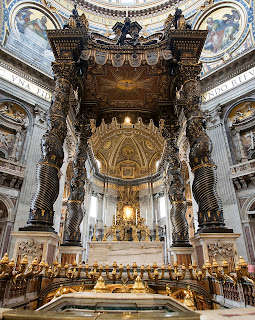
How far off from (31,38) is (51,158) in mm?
11507

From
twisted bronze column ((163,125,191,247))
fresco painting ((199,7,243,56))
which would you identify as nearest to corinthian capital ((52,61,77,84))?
twisted bronze column ((163,125,191,247))

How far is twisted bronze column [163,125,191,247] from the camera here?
23.3 ft

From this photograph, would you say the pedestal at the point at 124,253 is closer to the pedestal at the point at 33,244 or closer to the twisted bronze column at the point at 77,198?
A: the twisted bronze column at the point at 77,198

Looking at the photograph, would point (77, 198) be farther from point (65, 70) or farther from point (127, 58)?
point (127, 58)

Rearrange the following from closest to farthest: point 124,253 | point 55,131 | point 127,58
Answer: point 55,131
point 127,58
point 124,253

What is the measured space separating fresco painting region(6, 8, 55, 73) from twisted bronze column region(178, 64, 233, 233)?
33.1 feet

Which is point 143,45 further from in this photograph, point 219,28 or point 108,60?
point 219,28

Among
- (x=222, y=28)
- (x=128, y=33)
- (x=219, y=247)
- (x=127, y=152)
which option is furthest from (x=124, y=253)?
(x=127, y=152)

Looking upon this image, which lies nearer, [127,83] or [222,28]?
[127,83]

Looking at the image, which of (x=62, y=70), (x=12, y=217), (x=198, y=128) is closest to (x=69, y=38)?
(x=62, y=70)

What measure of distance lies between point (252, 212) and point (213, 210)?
6.64 metres

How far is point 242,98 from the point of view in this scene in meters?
11.3

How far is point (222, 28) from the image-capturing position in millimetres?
13312

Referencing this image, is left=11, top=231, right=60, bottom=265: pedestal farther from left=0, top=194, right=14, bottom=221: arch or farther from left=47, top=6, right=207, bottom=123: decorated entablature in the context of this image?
left=0, top=194, right=14, bottom=221: arch
